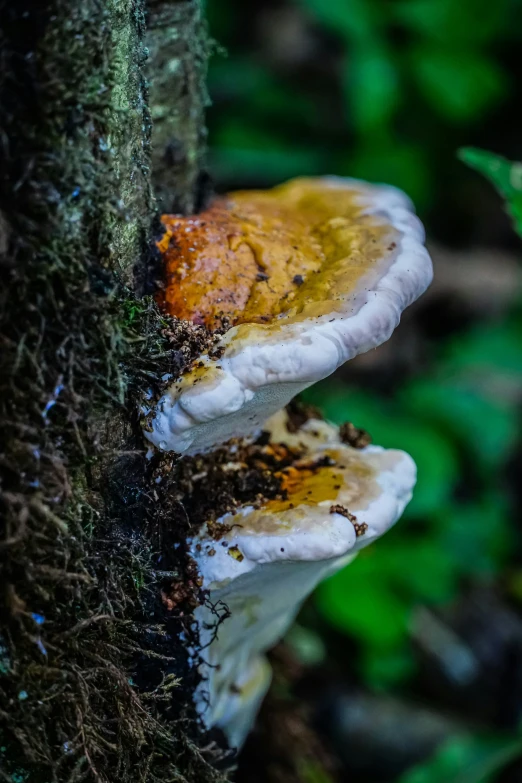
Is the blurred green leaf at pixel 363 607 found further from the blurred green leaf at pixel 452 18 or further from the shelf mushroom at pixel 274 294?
the blurred green leaf at pixel 452 18

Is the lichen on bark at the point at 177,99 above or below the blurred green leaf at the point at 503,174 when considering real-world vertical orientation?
above

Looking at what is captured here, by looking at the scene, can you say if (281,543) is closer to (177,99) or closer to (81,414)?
(81,414)

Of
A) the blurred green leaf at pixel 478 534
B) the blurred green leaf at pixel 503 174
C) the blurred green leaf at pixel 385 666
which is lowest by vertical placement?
the blurred green leaf at pixel 385 666

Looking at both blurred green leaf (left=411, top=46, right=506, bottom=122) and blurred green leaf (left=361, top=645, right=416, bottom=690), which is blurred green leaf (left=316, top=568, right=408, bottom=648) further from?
blurred green leaf (left=411, top=46, right=506, bottom=122)

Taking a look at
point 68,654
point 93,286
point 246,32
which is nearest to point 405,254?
A: point 93,286

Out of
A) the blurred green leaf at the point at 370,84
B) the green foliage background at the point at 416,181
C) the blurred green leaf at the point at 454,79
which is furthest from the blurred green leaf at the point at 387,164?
the blurred green leaf at the point at 454,79

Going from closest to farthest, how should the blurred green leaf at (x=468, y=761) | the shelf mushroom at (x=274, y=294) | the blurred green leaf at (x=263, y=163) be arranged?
the shelf mushroom at (x=274, y=294)
the blurred green leaf at (x=468, y=761)
the blurred green leaf at (x=263, y=163)
